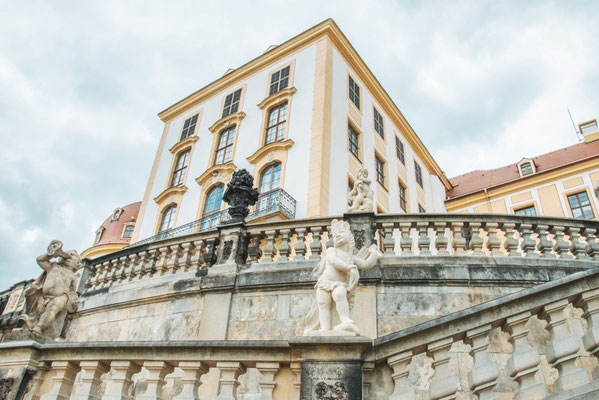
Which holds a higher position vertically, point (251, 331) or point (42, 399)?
point (251, 331)

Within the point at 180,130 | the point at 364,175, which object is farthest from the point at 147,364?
the point at 180,130

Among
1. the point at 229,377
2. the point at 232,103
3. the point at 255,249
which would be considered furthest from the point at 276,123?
the point at 229,377

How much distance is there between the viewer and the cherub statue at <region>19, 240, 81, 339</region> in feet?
19.4

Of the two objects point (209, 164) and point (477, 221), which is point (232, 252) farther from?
point (209, 164)

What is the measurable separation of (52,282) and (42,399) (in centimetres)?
227

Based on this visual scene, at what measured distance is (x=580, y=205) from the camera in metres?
25.7

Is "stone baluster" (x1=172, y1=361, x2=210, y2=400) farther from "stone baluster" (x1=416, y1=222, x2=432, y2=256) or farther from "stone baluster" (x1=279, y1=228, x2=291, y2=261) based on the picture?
"stone baluster" (x1=416, y1=222, x2=432, y2=256)

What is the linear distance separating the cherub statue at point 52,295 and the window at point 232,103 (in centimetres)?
1810

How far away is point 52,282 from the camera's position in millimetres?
6520

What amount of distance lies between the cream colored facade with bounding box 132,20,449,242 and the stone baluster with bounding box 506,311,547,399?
44.8 ft

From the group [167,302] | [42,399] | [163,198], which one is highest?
[163,198]

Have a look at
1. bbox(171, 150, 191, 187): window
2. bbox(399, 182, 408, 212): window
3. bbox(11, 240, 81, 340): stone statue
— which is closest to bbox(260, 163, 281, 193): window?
bbox(171, 150, 191, 187): window

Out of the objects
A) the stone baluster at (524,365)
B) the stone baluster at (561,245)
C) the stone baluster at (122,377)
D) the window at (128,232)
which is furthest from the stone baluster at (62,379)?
the window at (128,232)

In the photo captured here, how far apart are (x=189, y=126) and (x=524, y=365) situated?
989 inches
